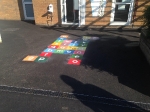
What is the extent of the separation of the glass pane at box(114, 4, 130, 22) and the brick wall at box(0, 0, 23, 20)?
284 inches

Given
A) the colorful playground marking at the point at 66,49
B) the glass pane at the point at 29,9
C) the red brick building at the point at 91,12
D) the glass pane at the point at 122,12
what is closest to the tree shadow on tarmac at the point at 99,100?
the colorful playground marking at the point at 66,49

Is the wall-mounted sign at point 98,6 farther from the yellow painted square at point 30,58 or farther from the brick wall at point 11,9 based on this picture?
the brick wall at point 11,9

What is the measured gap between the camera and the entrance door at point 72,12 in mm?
9180

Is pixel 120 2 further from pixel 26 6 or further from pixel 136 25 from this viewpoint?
pixel 26 6

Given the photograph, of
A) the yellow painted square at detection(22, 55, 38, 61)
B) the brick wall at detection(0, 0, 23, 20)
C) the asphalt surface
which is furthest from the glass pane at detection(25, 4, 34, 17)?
the yellow painted square at detection(22, 55, 38, 61)

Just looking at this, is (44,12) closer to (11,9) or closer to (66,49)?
(11,9)

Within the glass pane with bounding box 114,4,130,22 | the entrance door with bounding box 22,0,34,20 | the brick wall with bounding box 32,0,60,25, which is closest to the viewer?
the glass pane with bounding box 114,4,130,22

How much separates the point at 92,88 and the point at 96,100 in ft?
1.56

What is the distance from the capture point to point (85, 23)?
31.1 feet

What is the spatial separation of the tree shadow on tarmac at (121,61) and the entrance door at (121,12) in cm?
194

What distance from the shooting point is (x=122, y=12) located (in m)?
9.48

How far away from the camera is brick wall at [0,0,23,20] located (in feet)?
37.8

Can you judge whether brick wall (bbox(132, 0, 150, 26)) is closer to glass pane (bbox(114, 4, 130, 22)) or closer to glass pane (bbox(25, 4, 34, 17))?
glass pane (bbox(114, 4, 130, 22))

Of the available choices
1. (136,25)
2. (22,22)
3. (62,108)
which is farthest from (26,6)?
(62,108)
